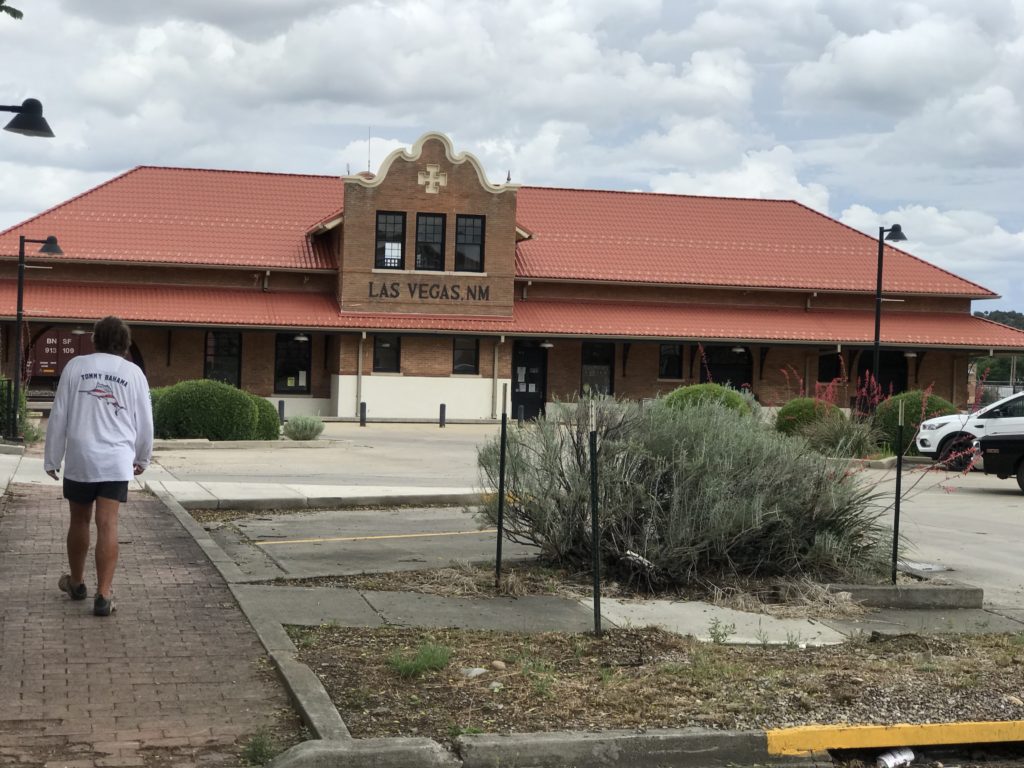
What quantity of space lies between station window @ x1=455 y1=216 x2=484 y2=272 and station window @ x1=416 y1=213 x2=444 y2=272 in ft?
1.95

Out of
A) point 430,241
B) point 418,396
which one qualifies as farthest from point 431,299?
point 418,396

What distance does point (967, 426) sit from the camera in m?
24.5

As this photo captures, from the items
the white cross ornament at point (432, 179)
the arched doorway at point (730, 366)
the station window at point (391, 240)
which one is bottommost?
the arched doorway at point (730, 366)

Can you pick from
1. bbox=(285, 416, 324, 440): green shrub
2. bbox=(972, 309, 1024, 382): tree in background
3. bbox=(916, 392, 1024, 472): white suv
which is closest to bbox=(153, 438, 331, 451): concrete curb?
bbox=(285, 416, 324, 440): green shrub

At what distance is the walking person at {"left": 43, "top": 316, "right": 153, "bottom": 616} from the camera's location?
775 cm

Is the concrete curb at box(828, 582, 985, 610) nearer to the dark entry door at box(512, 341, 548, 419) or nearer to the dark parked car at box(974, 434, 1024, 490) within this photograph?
the dark parked car at box(974, 434, 1024, 490)

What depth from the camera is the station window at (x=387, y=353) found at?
134 feet

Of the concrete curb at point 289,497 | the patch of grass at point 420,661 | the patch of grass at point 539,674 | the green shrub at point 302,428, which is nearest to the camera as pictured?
the patch of grass at point 539,674

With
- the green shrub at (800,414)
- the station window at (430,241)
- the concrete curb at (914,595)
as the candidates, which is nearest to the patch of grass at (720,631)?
the concrete curb at (914,595)

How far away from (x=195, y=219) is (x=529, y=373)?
1259 centimetres

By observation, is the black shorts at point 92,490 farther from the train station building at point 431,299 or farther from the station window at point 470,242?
the station window at point 470,242

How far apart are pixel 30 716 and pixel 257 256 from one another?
3661 cm

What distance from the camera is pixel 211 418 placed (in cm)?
2673

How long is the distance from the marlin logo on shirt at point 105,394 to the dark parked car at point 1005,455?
15.6 meters
